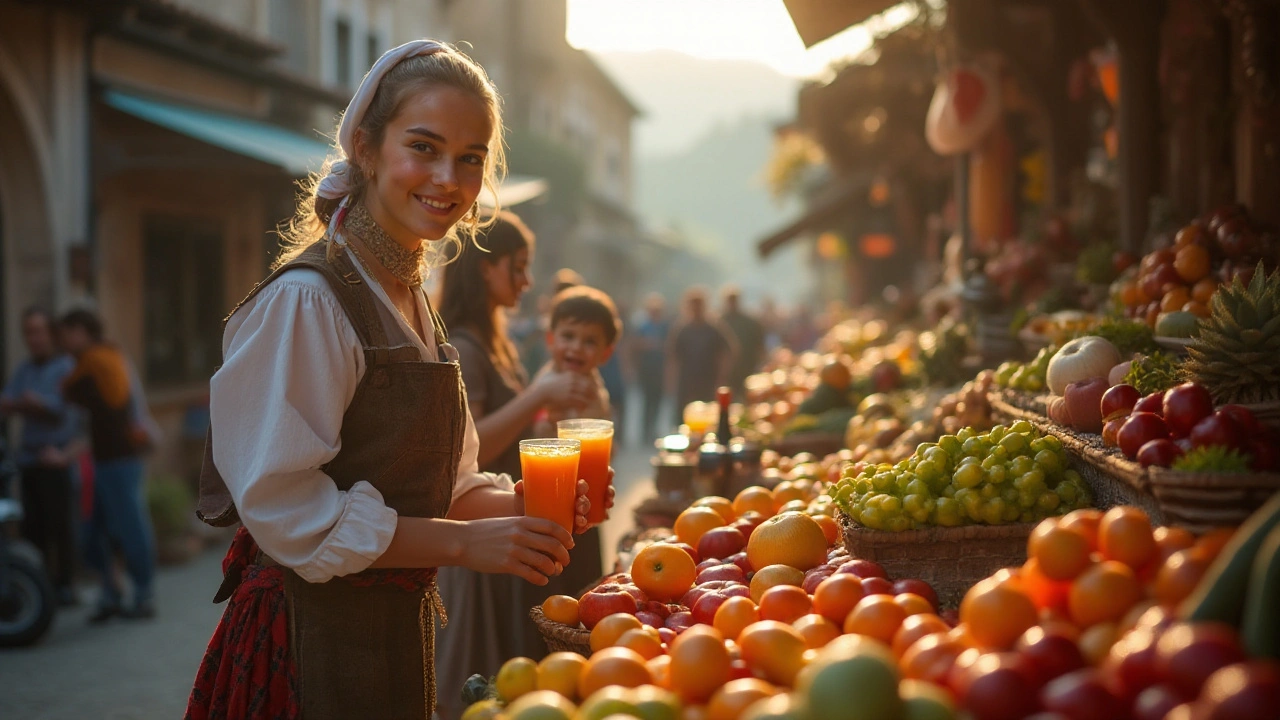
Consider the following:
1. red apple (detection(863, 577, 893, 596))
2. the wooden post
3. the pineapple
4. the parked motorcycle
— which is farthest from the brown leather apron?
the parked motorcycle

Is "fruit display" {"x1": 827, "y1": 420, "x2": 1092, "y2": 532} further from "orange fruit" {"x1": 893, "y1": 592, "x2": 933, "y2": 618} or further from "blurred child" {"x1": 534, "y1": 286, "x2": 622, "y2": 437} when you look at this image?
"blurred child" {"x1": 534, "y1": 286, "x2": 622, "y2": 437}

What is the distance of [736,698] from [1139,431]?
1099 mm

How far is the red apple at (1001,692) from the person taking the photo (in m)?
1.39

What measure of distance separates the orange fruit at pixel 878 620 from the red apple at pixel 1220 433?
640 mm

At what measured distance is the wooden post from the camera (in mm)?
5469

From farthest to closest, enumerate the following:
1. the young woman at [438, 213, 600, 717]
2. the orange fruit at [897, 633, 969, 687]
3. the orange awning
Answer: the orange awning < the young woman at [438, 213, 600, 717] < the orange fruit at [897, 633, 969, 687]

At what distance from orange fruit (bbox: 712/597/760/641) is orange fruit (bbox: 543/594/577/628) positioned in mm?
451

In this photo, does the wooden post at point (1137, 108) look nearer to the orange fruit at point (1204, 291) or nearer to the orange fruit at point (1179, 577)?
the orange fruit at point (1204, 291)

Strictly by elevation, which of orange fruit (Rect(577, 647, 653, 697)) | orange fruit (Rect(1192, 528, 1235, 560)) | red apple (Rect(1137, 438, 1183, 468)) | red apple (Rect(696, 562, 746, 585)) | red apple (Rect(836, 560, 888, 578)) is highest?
red apple (Rect(1137, 438, 1183, 468))

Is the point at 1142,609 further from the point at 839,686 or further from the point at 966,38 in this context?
the point at 966,38

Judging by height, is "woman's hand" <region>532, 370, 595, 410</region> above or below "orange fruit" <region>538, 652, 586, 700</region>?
above

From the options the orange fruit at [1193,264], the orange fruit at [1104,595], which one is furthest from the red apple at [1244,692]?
the orange fruit at [1193,264]

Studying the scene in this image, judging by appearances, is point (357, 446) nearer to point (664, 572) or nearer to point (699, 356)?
point (664, 572)

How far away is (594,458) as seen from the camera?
2.56 meters
